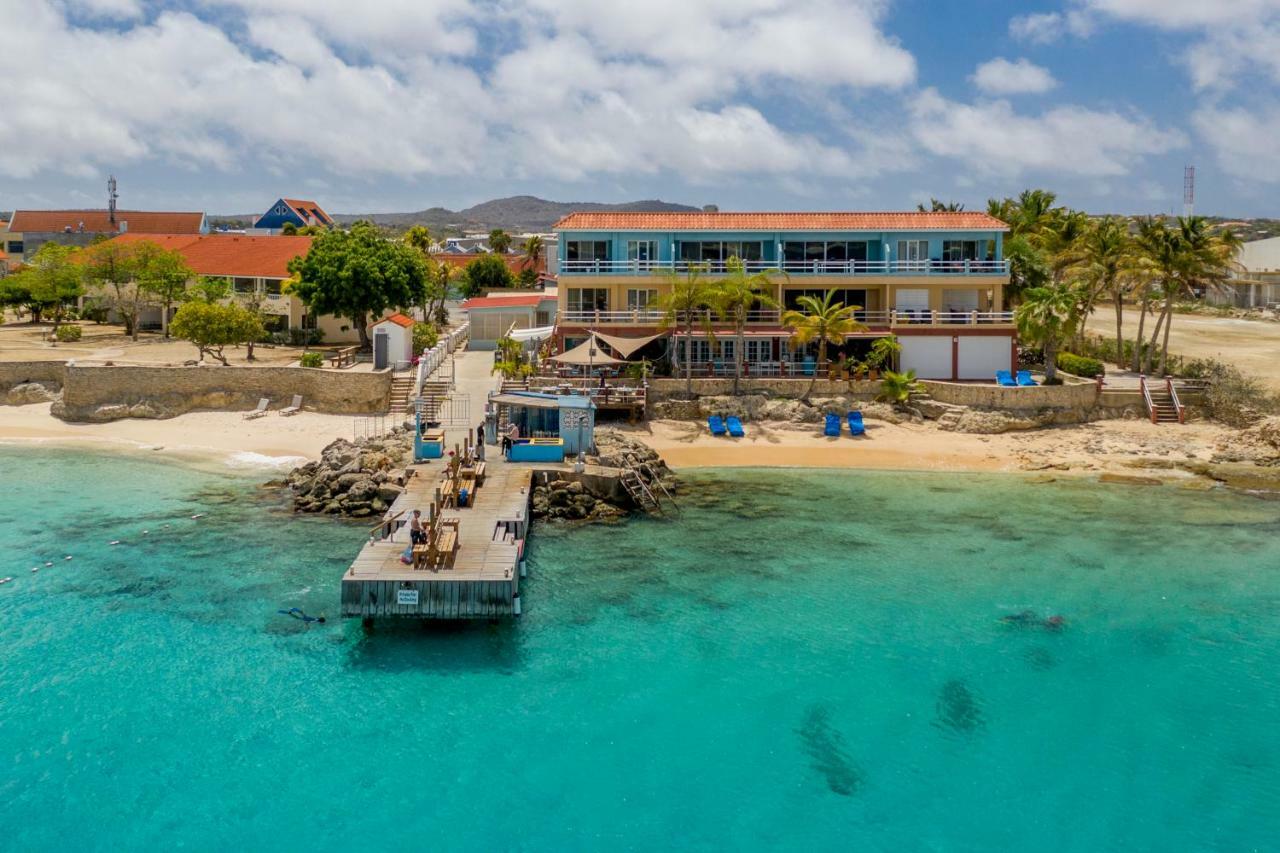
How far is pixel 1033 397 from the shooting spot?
46969mm

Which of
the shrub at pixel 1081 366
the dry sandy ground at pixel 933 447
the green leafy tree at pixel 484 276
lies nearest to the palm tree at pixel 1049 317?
the shrub at pixel 1081 366

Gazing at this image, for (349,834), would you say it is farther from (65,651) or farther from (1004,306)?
(1004,306)

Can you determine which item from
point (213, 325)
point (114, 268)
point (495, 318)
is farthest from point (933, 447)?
point (114, 268)

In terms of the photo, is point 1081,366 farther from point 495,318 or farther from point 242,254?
point 242,254

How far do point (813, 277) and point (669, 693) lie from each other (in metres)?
33.5

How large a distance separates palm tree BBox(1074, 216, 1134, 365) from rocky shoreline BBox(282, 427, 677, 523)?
27.1m

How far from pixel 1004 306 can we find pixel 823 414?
1769cm

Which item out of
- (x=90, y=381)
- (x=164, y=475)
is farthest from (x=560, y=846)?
(x=90, y=381)

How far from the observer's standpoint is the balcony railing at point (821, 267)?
51.8 m

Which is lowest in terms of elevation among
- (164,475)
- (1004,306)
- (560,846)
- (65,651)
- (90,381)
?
(560,846)

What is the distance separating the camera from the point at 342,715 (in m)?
21.1

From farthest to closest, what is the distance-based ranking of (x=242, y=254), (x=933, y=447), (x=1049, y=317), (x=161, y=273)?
1. (x=242, y=254)
2. (x=161, y=273)
3. (x=1049, y=317)
4. (x=933, y=447)

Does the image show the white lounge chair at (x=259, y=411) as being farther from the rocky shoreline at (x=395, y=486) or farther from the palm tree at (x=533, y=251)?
the palm tree at (x=533, y=251)

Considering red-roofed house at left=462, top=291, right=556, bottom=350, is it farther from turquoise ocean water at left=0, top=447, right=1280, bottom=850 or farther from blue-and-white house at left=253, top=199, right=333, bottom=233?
blue-and-white house at left=253, top=199, right=333, bottom=233
